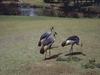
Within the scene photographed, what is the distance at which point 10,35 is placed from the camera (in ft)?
53.0

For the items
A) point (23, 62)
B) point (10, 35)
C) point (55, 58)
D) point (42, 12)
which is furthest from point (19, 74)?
point (42, 12)

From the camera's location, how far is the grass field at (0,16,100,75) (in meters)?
10.3

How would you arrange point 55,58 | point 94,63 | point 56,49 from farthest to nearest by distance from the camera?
1. point 56,49
2. point 55,58
3. point 94,63

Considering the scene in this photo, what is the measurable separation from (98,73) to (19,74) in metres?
2.40

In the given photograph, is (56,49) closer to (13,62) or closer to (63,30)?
(13,62)

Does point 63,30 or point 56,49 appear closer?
point 56,49

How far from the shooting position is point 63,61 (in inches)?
440

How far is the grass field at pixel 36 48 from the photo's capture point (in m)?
10.3

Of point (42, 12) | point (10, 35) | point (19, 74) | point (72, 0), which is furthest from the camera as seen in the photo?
point (72, 0)

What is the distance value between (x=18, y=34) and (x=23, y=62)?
536 cm

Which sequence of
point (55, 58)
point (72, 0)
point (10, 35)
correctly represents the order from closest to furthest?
point (55, 58) → point (10, 35) → point (72, 0)

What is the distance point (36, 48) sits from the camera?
13.1 meters

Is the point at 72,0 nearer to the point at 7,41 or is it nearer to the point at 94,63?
the point at 7,41

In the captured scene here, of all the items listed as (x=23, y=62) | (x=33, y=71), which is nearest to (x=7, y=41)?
(x=23, y=62)
